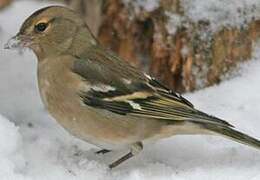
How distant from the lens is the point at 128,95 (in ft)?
16.5

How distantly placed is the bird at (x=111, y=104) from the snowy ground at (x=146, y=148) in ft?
0.54

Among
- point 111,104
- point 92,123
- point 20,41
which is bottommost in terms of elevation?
point 92,123

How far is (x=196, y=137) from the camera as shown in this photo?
5.49 metres

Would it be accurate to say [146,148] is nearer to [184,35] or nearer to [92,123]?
[92,123]

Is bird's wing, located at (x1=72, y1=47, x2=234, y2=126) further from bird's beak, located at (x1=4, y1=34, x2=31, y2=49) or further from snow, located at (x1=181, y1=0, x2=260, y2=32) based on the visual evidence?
snow, located at (x1=181, y1=0, x2=260, y2=32)

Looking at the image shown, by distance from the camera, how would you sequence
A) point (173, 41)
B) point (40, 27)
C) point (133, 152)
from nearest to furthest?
point (133, 152)
point (40, 27)
point (173, 41)

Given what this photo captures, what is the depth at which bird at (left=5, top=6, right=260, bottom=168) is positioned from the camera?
4965 millimetres

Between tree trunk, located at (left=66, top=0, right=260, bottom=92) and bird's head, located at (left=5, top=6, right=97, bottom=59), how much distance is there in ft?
3.46

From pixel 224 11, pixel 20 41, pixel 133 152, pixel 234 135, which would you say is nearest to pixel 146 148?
pixel 133 152

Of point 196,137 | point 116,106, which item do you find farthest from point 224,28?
point 116,106

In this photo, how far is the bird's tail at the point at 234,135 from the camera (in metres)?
4.94

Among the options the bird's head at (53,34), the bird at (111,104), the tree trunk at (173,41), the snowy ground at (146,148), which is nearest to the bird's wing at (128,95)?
the bird at (111,104)

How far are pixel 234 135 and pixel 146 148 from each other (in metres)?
0.73

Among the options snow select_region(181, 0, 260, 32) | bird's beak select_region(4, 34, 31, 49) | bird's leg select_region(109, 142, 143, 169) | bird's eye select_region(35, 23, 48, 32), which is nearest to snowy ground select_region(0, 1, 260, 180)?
bird's leg select_region(109, 142, 143, 169)
